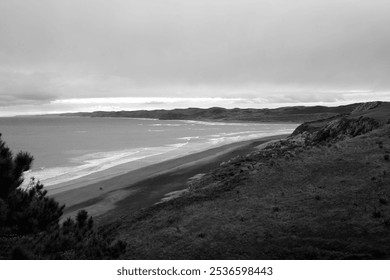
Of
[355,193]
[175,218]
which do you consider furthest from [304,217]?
[175,218]

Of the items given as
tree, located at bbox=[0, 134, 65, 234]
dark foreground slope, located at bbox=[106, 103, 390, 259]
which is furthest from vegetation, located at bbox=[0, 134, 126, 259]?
dark foreground slope, located at bbox=[106, 103, 390, 259]

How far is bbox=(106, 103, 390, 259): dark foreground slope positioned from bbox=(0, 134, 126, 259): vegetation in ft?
10.3

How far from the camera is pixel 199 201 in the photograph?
17828 millimetres

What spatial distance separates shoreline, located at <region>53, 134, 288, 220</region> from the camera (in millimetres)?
23750

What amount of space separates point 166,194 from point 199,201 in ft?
27.2

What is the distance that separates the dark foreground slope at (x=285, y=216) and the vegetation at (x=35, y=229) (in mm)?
3128

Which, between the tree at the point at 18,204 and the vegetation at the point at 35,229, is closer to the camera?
the vegetation at the point at 35,229

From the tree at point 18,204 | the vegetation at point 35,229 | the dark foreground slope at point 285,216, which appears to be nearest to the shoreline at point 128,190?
the dark foreground slope at point 285,216

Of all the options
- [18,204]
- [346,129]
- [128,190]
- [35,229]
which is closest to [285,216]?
[35,229]

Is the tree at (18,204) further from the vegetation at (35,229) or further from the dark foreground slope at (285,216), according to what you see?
the dark foreground slope at (285,216)

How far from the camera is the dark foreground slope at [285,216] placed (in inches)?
439

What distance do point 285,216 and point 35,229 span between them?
938 centimetres

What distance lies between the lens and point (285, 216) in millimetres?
13695
